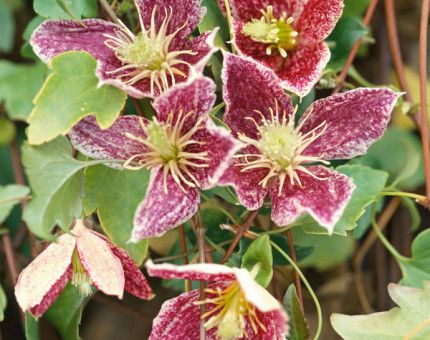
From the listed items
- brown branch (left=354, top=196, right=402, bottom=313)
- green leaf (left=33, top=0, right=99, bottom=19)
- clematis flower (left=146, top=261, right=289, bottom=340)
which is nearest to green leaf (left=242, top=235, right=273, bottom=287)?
clematis flower (left=146, top=261, right=289, bottom=340)

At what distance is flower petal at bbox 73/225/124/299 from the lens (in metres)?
0.61

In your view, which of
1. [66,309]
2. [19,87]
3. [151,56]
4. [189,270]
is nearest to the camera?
[189,270]

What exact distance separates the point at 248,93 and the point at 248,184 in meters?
0.11

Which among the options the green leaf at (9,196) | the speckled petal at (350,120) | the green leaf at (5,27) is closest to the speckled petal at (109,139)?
the green leaf at (9,196)

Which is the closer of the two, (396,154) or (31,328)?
(31,328)

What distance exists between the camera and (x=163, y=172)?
61cm

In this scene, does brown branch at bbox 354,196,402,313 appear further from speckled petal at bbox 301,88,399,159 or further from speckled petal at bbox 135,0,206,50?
speckled petal at bbox 135,0,206,50

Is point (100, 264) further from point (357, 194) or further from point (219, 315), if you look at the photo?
point (357, 194)

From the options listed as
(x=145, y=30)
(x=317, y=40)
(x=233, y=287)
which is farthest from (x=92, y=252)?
(x=317, y=40)

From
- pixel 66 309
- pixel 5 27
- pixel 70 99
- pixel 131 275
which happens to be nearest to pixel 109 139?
pixel 70 99

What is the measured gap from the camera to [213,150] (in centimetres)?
59

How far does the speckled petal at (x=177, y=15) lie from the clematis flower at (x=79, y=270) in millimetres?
254

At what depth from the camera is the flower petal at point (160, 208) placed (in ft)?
1.84

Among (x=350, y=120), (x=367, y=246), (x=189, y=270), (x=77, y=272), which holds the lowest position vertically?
(x=367, y=246)
